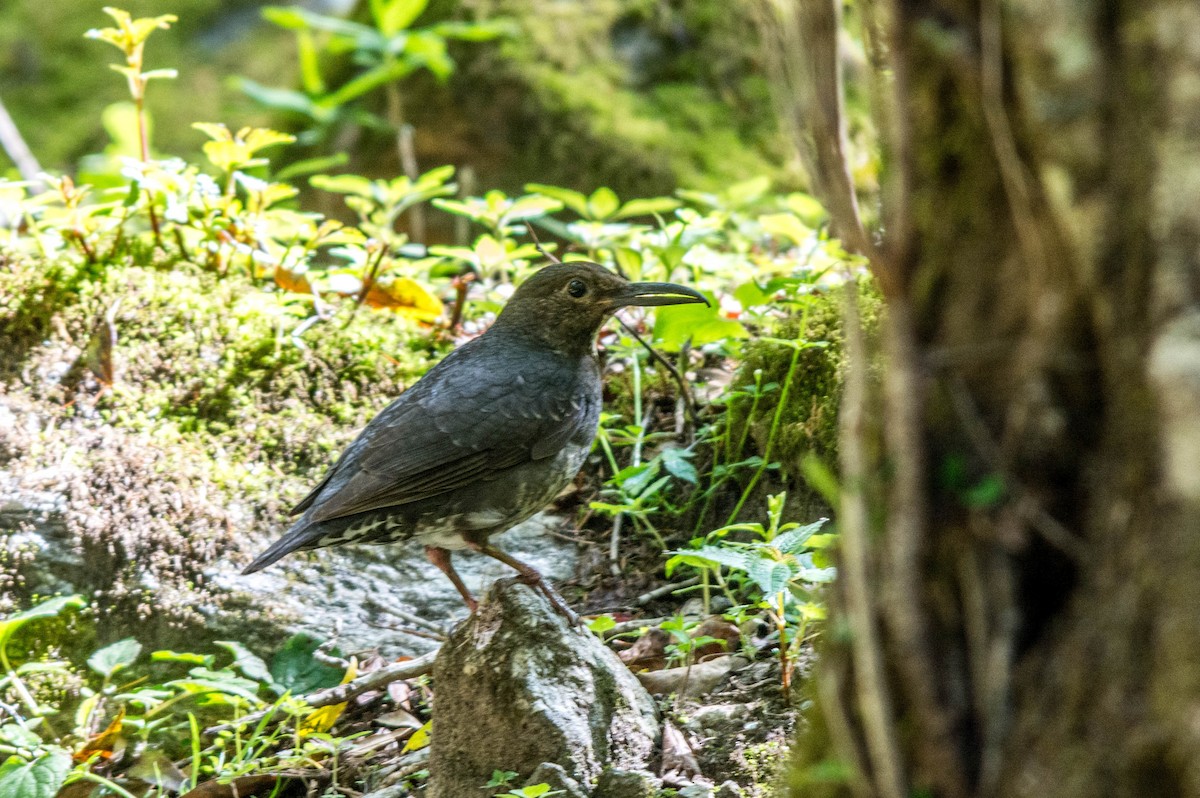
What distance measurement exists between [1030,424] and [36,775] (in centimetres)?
276

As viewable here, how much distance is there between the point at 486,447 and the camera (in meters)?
3.95

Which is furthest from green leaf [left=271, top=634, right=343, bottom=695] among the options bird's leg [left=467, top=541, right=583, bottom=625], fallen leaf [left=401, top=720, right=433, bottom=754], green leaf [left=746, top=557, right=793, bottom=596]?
green leaf [left=746, top=557, right=793, bottom=596]

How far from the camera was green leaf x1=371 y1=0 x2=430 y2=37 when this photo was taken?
8.09 metres

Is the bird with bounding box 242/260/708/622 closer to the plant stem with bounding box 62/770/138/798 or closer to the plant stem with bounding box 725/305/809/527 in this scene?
the plant stem with bounding box 725/305/809/527

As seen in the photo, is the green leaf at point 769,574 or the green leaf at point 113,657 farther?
the green leaf at point 113,657

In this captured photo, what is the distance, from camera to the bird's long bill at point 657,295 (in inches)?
165

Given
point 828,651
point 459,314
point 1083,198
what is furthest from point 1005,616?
point 459,314

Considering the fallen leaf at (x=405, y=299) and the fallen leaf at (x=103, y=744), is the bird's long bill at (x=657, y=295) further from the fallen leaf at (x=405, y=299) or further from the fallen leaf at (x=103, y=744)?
the fallen leaf at (x=103, y=744)

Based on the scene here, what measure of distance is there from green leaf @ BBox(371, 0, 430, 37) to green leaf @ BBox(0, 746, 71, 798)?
6185 mm

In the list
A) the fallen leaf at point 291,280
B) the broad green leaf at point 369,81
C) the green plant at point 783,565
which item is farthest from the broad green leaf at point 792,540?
the broad green leaf at point 369,81

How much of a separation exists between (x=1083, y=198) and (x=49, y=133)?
1138cm

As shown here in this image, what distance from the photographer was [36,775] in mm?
3055

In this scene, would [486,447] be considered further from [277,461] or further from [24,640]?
[24,640]

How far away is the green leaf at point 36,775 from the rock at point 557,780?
1.29 m
